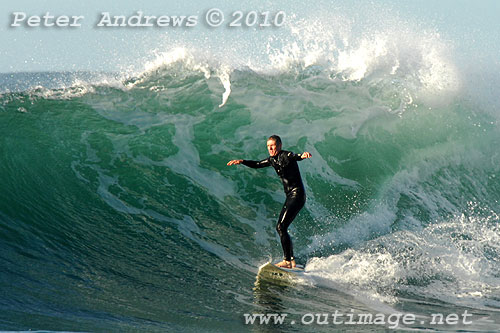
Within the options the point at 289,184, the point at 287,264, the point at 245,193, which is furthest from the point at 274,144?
the point at 245,193

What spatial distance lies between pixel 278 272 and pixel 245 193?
8.48 ft

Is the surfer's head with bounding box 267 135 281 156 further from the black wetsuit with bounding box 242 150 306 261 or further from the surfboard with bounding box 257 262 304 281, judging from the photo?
the surfboard with bounding box 257 262 304 281

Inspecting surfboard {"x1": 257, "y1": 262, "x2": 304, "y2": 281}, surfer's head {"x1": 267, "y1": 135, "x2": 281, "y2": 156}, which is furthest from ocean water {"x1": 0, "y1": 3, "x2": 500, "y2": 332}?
surfer's head {"x1": 267, "y1": 135, "x2": 281, "y2": 156}

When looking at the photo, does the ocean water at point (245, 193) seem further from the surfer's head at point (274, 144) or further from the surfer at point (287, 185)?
the surfer's head at point (274, 144)

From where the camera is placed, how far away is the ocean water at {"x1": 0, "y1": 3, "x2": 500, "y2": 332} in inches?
212

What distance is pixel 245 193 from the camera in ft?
29.2

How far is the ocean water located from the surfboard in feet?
0.59

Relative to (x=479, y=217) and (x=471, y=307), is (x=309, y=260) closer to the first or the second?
(x=471, y=307)

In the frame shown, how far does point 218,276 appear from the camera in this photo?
631 cm

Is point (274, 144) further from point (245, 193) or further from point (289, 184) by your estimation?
point (245, 193)

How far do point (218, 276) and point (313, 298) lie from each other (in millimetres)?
1206

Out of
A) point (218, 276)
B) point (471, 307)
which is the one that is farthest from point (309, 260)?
point (471, 307)

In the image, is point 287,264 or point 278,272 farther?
point 287,264

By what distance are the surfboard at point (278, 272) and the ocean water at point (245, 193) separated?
0.18 m
